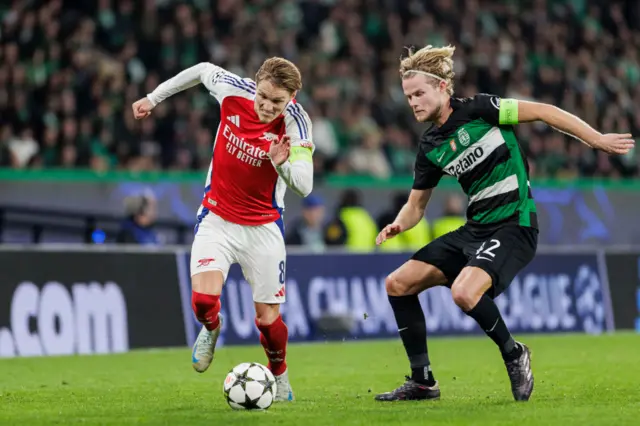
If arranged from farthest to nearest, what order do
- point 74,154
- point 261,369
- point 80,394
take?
point 74,154 → point 80,394 → point 261,369

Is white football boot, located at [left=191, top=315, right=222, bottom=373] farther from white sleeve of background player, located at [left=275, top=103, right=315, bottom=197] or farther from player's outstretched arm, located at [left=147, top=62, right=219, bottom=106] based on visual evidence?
player's outstretched arm, located at [left=147, top=62, right=219, bottom=106]

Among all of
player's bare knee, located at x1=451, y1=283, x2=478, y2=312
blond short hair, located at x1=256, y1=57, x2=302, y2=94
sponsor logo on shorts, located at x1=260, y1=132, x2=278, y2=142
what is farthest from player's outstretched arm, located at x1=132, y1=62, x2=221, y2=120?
player's bare knee, located at x1=451, y1=283, x2=478, y2=312

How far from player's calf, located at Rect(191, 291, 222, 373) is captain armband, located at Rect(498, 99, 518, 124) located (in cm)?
237

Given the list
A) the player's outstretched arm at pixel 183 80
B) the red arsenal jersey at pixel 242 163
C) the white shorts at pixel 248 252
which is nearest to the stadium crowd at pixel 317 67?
the player's outstretched arm at pixel 183 80

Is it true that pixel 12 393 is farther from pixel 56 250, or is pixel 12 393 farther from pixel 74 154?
pixel 74 154

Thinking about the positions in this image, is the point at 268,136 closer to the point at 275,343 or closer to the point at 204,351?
the point at 275,343

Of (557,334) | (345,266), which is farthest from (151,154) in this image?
(557,334)

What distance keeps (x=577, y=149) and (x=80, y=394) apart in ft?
53.9

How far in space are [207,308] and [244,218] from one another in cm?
71

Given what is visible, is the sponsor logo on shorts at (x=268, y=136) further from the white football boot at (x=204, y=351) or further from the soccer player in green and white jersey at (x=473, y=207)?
the white football boot at (x=204, y=351)

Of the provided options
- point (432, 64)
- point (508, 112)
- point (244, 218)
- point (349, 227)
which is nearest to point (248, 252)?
point (244, 218)

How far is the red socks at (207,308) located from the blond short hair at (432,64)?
2.08m

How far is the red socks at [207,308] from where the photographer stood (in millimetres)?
8898

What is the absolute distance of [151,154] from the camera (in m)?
19.0
